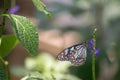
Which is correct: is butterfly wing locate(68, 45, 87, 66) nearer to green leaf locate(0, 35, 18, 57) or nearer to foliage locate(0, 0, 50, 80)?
foliage locate(0, 0, 50, 80)

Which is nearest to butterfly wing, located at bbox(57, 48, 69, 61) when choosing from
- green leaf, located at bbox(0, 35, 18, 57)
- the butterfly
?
the butterfly

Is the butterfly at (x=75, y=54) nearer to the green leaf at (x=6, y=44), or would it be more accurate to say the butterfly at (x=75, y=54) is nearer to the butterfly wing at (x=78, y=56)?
the butterfly wing at (x=78, y=56)

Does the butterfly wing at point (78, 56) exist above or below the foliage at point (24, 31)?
below

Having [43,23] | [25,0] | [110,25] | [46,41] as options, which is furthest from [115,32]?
[25,0]

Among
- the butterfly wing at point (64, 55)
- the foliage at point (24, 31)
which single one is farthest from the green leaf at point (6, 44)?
the butterfly wing at point (64, 55)

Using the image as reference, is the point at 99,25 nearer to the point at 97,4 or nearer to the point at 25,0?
the point at 97,4

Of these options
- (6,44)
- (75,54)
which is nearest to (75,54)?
(75,54)
